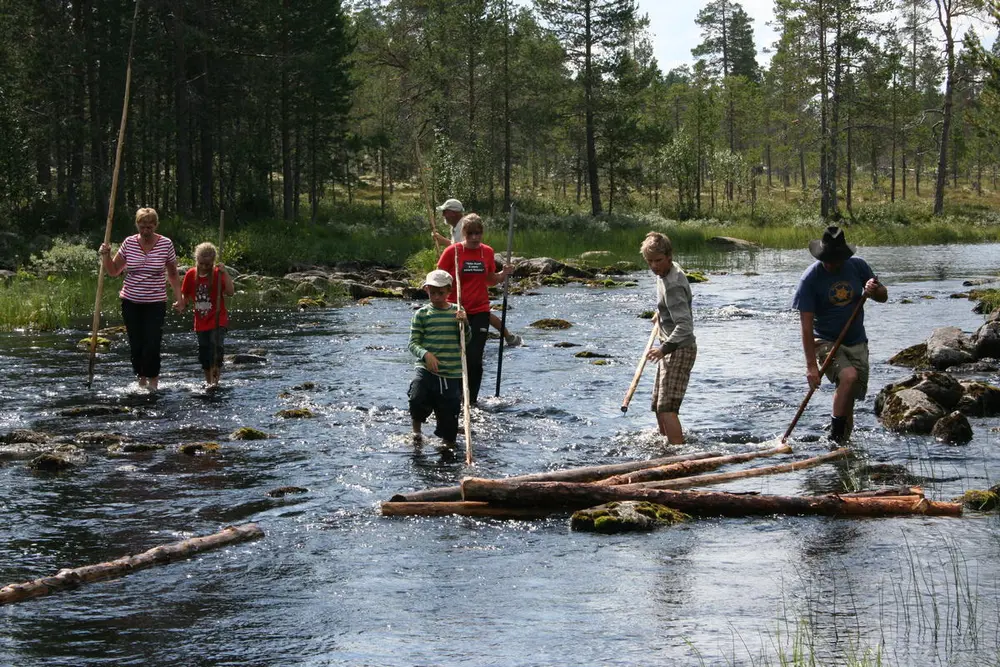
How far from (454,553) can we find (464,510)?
816 mm

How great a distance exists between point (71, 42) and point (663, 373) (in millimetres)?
34091

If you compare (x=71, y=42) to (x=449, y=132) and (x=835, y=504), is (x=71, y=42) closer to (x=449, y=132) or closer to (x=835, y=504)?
(x=449, y=132)

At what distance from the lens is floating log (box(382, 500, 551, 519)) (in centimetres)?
859

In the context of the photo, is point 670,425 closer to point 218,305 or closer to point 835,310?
point 835,310

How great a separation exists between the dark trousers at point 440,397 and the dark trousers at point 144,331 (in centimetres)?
469

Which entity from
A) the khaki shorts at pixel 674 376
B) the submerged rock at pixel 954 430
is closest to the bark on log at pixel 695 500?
the khaki shorts at pixel 674 376

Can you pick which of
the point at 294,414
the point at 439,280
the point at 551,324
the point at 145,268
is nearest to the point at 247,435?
the point at 294,414

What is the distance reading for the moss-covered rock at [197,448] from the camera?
36.6ft

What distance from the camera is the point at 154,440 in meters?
11.9

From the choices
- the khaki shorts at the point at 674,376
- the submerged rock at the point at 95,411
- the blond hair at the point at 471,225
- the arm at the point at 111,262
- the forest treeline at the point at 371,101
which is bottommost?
the submerged rock at the point at 95,411

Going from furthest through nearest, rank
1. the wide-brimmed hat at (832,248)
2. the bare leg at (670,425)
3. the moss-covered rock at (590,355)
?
the moss-covered rock at (590,355) < the bare leg at (670,425) < the wide-brimmed hat at (832,248)

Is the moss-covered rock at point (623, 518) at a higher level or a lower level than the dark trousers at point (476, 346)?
lower

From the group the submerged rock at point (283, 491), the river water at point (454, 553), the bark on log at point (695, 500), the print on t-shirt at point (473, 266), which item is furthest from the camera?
the print on t-shirt at point (473, 266)

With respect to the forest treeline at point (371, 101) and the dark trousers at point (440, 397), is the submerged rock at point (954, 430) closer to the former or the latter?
the dark trousers at point (440, 397)
